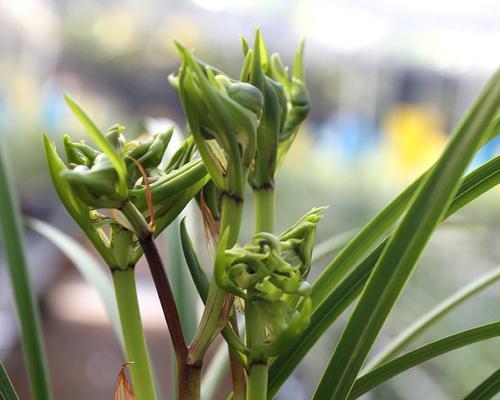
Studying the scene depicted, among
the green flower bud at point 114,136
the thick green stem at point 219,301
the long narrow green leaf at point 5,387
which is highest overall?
the green flower bud at point 114,136

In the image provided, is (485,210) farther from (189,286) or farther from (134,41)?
(134,41)

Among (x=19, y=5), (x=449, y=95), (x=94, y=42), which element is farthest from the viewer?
(x=94, y=42)

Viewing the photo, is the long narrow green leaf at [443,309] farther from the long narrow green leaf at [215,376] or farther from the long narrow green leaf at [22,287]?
the long narrow green leaf at [22,287]

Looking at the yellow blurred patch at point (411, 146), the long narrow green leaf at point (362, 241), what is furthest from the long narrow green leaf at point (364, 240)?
the yellow blurred patch at point (411, 146)

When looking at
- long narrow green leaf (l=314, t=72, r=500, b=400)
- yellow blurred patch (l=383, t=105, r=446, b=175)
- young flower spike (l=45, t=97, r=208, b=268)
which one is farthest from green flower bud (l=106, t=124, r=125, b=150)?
yellow blurred patch (l=383, t=105, r=446, b=175)

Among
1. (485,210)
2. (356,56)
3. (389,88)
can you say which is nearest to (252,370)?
(485,210)

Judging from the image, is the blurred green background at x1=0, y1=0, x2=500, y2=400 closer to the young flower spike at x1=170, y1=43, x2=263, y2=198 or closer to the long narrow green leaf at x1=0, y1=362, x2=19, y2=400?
the young flower spike at x1=170, y1=43, x2=263, y2=198

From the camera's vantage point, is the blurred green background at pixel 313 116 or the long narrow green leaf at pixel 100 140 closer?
the long narrow green leaf at pixel 100 140
